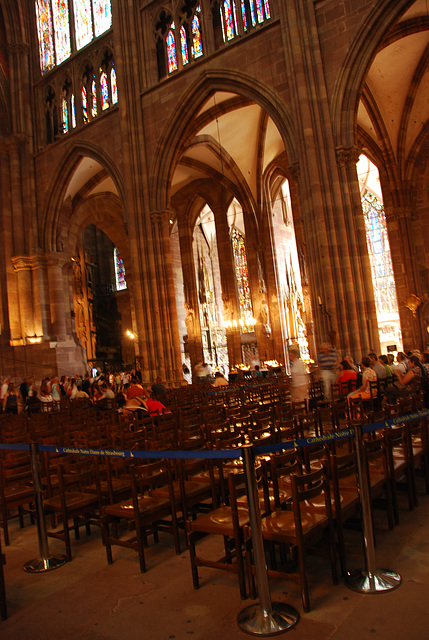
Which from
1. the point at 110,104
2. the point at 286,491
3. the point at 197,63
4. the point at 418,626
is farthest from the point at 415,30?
the point at 418,626

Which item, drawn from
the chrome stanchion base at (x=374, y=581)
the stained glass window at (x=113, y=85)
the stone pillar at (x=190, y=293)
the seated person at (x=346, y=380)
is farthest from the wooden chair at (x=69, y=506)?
the stone pillar at (x=190, y=293)

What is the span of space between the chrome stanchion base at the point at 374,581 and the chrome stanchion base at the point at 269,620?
496mm

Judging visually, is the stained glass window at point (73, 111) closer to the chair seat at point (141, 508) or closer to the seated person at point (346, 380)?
the seated person at point (346, 380)

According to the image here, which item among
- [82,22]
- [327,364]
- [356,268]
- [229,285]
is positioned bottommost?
[327,364]

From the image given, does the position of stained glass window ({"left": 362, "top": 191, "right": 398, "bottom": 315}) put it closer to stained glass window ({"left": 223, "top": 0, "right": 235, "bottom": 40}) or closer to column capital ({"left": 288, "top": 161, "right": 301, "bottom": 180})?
stained glass window ({"left": 223, "top": 0, "right": 235, "bottom": 40})

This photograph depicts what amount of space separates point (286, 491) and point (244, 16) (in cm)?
1727

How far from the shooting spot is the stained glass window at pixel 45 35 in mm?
23891

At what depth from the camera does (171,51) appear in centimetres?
1908

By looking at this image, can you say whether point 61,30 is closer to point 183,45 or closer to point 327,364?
point 183,45

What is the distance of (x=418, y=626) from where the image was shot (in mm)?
2801

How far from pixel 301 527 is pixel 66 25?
25915mm

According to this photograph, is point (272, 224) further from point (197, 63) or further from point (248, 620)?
point (248, 620)

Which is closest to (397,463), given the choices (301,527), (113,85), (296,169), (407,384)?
(301,527)

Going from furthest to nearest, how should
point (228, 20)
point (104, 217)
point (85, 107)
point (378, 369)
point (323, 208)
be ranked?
point (104, 217) → point (85, 107) → point (228, 20) → point (323, 208) → point (378, 369)
